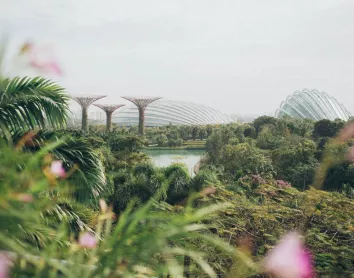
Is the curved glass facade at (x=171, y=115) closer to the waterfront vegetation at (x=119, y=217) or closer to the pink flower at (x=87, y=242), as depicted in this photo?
the waterfront vegetation at (x=119, y=217)

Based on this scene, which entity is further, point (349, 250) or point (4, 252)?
point (349, 250)

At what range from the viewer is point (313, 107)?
50406 millimetres

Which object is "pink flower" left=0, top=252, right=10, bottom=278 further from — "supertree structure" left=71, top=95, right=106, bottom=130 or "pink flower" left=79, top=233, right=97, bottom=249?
"supertree structure" left=71, top=95, right=106, bottom=130

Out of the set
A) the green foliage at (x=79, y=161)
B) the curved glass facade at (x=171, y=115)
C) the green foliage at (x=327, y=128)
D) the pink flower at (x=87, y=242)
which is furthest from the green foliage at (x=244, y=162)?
the curved glass facade at (x=171, y=115)

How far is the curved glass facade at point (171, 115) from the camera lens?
60.8 meters

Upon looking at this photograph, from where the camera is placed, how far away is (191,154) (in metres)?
Answer: 33.9

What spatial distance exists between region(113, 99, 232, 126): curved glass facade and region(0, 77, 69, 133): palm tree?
186ft

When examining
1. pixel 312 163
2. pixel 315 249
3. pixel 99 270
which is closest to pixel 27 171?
pixel 99 270

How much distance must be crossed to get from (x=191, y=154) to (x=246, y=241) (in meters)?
29.2

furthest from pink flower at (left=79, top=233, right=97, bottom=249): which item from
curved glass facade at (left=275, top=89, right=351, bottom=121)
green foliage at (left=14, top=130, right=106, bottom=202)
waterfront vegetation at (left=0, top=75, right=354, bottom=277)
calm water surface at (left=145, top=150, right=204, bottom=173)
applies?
curved glass facade at (left=275, top=89, right=351, bottom=121)

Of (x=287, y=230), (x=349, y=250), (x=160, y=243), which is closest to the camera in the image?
(x=160, y=243)

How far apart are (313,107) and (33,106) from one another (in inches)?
1976

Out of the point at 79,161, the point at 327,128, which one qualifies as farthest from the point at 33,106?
the point at 327,128

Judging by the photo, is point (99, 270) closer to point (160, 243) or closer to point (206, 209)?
point (160, 243)
